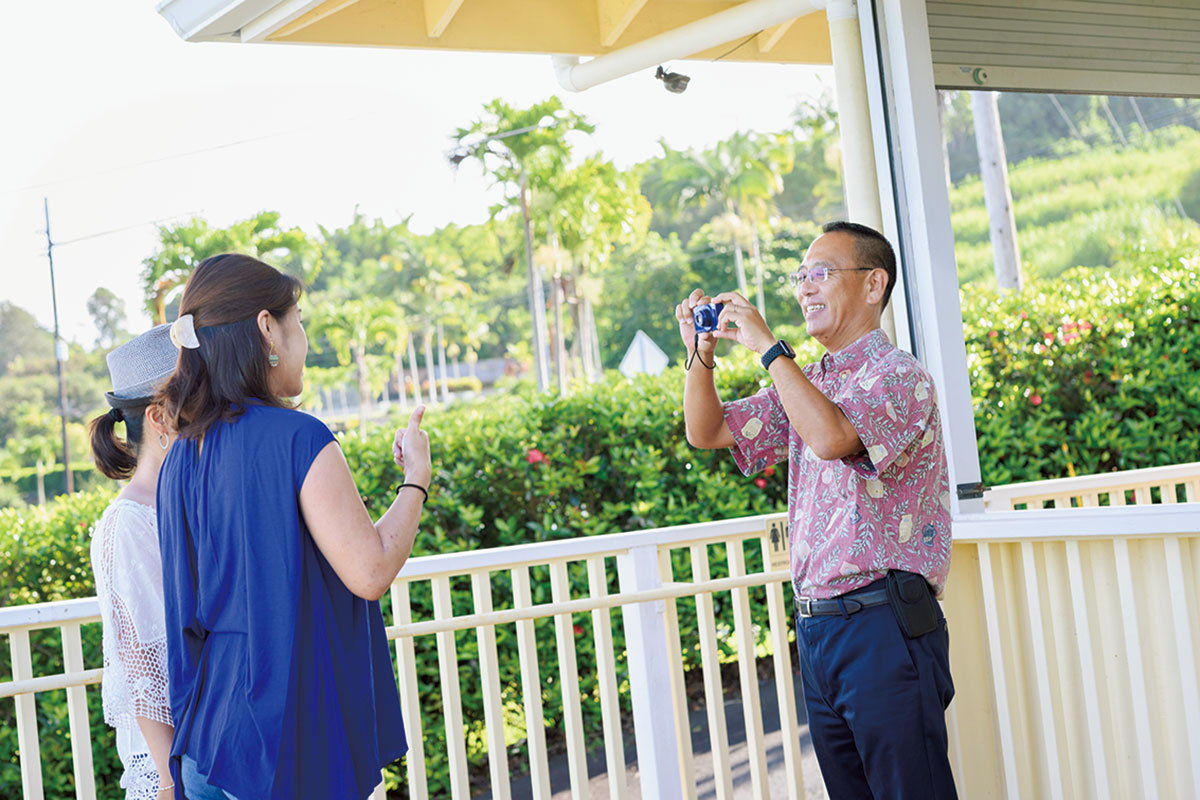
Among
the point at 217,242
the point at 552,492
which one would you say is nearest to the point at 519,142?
the point at 217,242

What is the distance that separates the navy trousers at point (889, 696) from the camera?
207 cm

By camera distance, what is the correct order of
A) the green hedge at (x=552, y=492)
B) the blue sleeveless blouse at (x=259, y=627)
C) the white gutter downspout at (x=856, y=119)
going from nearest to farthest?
the blue sleeveless blouse at (x=259, y=627) → the white gutter downspout at (x=856, y=119) → the green hedge at (x=552, y=492)

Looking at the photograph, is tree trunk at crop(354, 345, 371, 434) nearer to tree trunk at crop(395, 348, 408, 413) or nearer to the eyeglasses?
tree trunk at crop(395, 348, 408, 413)

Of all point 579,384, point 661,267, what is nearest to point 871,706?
point 579,384

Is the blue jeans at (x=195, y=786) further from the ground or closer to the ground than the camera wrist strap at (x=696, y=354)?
closer to the ground

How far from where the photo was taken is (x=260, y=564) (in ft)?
5.08

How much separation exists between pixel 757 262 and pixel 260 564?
49.9m

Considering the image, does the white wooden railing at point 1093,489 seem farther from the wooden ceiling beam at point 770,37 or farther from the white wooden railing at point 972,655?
the wooden ceiling beam at point 770,37

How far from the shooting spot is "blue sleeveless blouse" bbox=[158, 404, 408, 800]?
1.54m

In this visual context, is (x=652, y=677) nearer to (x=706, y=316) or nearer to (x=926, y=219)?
(x=706, y=316)

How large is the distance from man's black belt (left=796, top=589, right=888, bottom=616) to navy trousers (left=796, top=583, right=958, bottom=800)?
1 centimetres

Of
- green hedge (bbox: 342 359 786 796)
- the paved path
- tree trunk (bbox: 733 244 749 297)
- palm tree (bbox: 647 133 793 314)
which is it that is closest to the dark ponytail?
green hedge (bbox: 342 359 786 796)

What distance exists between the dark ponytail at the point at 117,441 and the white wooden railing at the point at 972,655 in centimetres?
61

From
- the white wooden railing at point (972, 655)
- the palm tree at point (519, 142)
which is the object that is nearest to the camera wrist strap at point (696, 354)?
the white wooden railing at point (972, 655)
